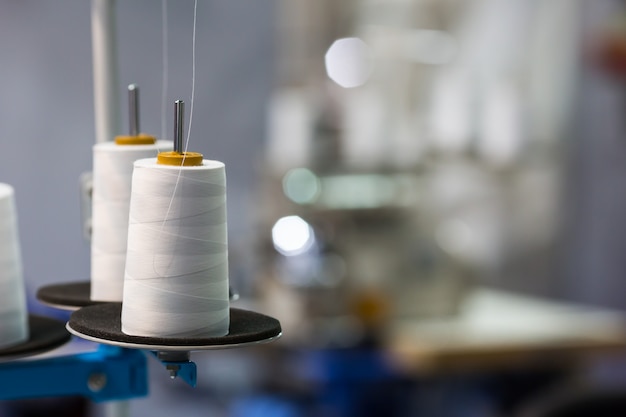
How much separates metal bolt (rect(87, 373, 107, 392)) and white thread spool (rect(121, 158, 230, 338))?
7.0 inches

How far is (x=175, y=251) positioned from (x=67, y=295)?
224 millimetres

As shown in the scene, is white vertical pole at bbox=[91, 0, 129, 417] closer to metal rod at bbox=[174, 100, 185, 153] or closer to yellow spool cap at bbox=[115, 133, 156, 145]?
yellow spool cap at bbox=[115, 133, 156, 145]

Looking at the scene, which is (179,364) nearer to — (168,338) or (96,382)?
(168,338)

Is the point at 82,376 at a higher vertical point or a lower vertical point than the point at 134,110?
lower

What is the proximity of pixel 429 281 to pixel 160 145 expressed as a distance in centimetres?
203

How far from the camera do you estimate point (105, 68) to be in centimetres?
89

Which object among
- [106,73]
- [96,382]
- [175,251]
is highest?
[106,73]

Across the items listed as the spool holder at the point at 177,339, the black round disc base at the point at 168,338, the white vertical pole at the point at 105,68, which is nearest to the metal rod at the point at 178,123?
the spool holder at the point at 177,339

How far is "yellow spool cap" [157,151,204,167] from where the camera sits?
0.65m

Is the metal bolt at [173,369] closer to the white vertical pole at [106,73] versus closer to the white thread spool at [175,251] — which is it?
the white thread spool at [175,251]

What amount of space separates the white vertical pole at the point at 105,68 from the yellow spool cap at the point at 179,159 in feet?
0.83

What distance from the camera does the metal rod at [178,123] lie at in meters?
0.64

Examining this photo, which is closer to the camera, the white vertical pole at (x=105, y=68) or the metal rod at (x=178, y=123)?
the metal rod at (x=178, y=123)

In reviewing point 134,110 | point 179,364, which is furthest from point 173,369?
point 134,110
